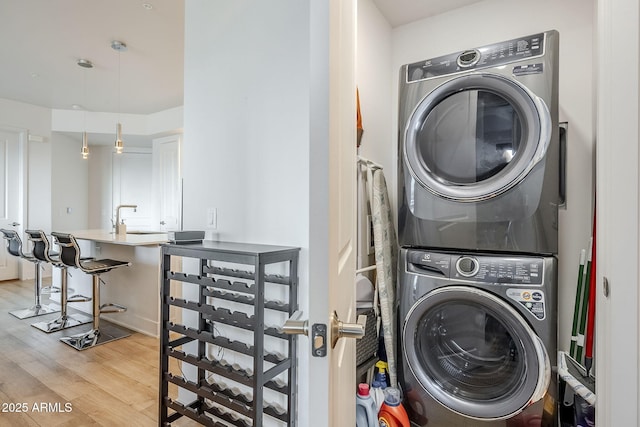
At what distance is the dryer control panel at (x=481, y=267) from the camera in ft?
4.25

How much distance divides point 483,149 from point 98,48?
404 centimetres

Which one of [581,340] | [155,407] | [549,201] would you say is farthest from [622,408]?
[155,407]

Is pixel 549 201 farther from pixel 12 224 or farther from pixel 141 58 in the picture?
pixel 12 224

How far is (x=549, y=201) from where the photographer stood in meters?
1.31

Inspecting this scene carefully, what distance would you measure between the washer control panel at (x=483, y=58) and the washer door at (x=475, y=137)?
79 mm

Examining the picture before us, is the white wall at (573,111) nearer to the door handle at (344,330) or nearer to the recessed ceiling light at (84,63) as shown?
the door handle at (344,330)

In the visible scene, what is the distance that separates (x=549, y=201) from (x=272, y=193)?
1243 mm

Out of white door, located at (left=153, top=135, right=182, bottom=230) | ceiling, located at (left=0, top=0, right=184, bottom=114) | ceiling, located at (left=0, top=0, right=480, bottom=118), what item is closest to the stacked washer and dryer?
ceiling, located at (left=0, top=0, right=480, bottom=118)

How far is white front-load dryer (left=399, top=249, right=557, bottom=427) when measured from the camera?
125 centimetres

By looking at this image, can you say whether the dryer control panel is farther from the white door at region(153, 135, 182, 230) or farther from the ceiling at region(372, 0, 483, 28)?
the white door at region(153, 135, 182, 230)

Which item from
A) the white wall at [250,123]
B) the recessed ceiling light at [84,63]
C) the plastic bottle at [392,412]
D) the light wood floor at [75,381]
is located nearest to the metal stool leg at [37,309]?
the light wood floor at [75,381]

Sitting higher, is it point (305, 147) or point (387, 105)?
point (387, 105)

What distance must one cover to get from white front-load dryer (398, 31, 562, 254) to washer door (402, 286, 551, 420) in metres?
0.27

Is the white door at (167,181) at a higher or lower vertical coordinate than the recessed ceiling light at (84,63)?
lower
